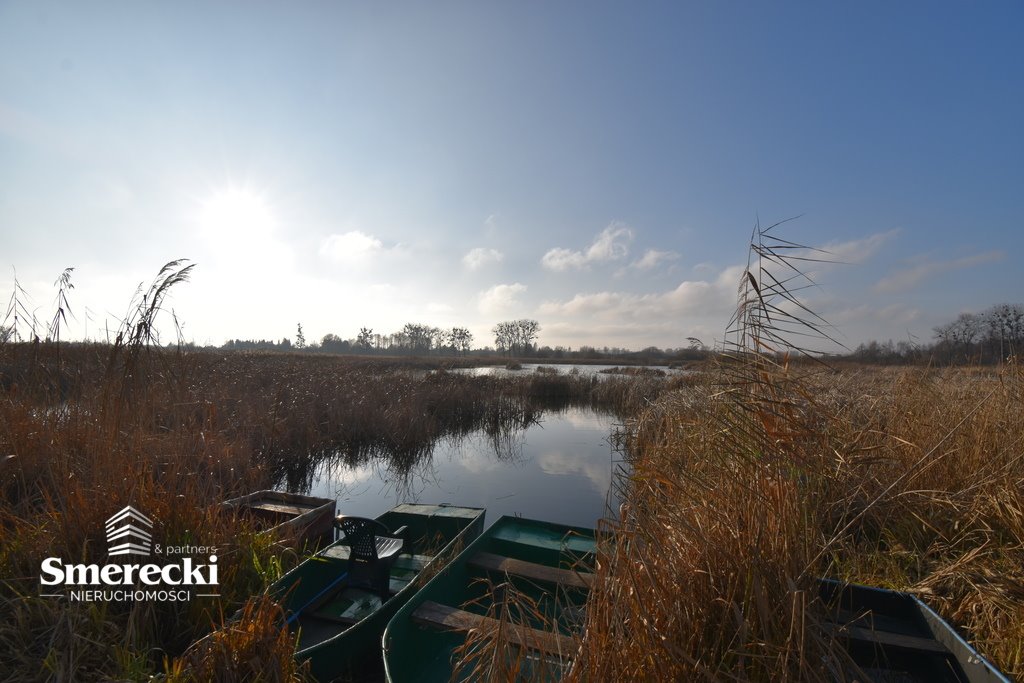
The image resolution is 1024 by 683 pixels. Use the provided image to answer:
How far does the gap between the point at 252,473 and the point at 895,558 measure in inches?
343

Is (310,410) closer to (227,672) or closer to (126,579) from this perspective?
(126,579)

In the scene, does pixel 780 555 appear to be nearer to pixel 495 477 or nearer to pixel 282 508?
pixel 282 508

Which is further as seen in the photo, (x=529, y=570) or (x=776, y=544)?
(x=529, y=570)

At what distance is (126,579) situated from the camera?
123 inches

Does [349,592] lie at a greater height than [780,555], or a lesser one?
lesser

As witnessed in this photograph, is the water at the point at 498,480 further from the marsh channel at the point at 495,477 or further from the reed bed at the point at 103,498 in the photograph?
the reed bed at the point at 103,498

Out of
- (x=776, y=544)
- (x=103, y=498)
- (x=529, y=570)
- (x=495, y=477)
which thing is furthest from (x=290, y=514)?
(x=495, y=477)

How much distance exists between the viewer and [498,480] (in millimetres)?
10805

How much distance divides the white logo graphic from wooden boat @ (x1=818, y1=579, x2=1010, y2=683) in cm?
465

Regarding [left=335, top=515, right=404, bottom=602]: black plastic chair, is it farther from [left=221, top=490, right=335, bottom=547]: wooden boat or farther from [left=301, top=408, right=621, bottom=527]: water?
[left=301, top=408, right=621, bottom=527]: water

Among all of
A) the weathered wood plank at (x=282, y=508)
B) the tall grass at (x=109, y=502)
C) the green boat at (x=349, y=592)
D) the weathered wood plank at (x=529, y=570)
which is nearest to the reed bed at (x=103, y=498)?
the tall grass at (x=109, y=502)

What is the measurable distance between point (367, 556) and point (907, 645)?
4.21 metres

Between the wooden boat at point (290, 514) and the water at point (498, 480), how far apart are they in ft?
6.39

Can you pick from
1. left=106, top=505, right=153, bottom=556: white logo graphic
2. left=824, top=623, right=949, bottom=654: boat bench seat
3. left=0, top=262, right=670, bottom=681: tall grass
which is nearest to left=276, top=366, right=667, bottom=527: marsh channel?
left=0, top=262, right=670, bottom=681: tall grass
